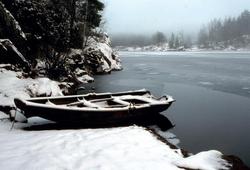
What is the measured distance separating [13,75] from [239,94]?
14624 millimetres

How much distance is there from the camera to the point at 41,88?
1445 cm

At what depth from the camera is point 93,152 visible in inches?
311

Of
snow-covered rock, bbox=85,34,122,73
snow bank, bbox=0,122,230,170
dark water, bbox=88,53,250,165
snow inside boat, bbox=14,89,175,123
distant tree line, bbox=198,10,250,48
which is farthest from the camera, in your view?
distant tree line, bbox=198,10,250,48

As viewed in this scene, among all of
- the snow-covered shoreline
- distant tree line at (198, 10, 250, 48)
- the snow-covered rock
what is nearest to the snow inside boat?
the snow-covered shoreline

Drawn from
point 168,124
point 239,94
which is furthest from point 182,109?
point 239,94

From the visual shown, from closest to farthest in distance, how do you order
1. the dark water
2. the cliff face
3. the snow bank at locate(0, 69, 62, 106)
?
1. the dark water
2. the snow bank at locate(0, 69, 62, 106)
3. the cliff face

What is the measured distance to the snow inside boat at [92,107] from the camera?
11266 millimetres

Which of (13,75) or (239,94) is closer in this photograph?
(13,75)

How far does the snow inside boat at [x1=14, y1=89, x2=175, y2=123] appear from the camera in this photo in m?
11.3

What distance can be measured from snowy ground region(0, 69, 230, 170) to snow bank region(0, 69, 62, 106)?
6.93ft

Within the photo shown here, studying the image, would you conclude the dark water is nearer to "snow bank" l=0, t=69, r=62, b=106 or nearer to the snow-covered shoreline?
the snow-covered shoreline

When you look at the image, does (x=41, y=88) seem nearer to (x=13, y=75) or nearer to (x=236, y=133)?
(x=13, y=75)

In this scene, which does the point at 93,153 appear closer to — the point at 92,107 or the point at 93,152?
the point at 93,152

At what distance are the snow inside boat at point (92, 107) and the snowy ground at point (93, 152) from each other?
94 cm
